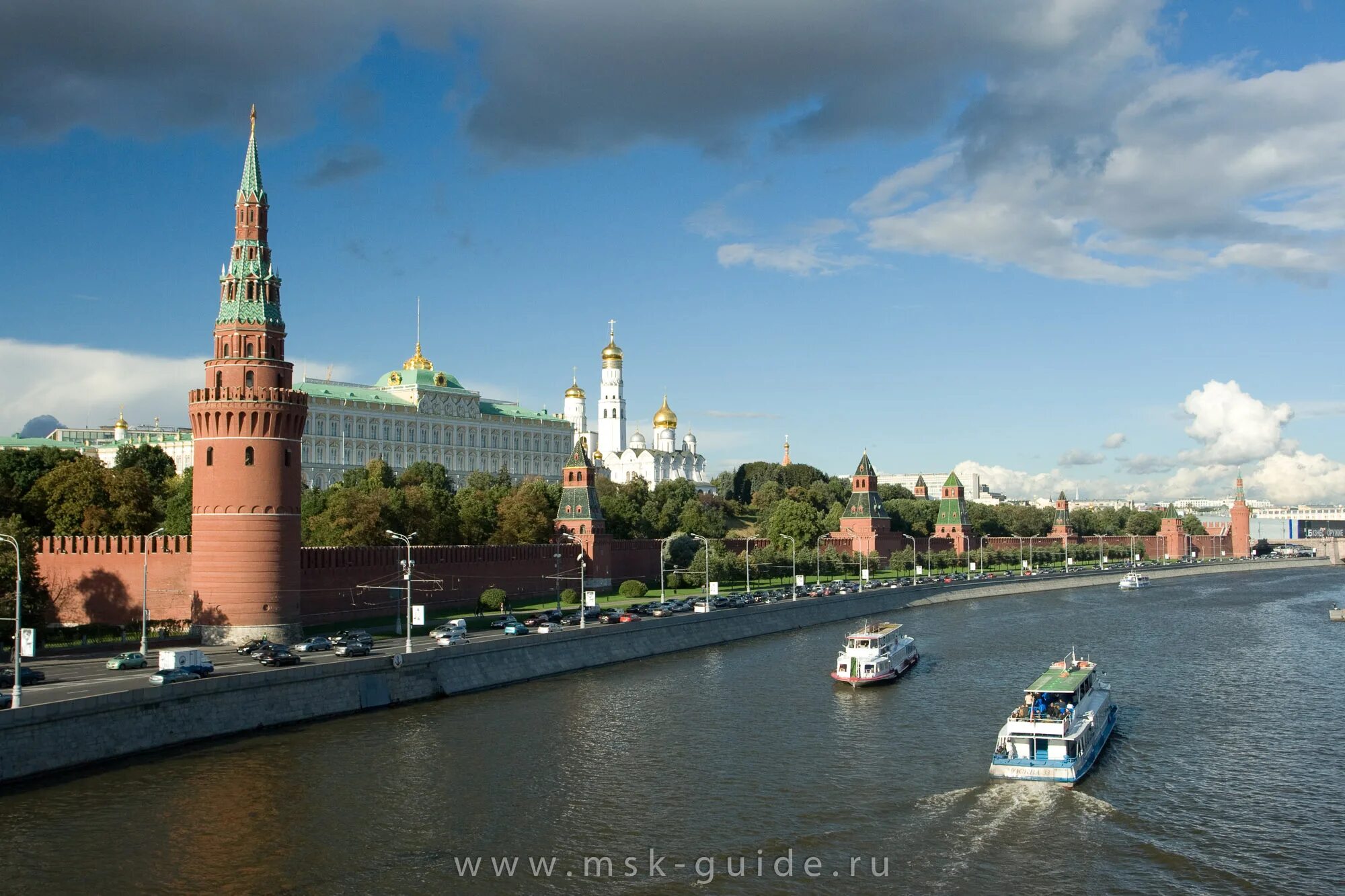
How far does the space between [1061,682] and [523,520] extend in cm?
5137

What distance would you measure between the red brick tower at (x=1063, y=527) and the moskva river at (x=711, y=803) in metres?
121

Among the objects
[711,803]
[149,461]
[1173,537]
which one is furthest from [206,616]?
[1173,537]

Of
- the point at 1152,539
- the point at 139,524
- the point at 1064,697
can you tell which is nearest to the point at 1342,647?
the point at 1064,697

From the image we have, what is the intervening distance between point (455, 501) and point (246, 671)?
4838 centimetres

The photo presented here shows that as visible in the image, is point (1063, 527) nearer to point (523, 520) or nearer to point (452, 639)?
point (523, 520)

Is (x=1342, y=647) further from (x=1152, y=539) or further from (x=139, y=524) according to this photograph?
(x=1152, y=539)

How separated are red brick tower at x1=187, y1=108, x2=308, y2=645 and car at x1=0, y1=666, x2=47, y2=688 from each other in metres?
12.2

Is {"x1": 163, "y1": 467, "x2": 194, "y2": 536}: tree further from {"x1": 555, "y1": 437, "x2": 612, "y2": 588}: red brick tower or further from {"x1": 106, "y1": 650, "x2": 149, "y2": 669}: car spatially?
{"x1": 555, "y1": 437, "x2": 612, "y2": 588}: red brick tower

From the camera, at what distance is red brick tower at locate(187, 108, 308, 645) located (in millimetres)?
54500

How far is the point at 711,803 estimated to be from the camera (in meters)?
32.4

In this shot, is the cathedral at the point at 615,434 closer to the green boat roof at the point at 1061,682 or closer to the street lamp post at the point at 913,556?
the street lamp post at the point at 913,556

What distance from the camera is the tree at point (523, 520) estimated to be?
284ft

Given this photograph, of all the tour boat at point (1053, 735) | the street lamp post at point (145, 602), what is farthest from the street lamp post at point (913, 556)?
the tour boat at point (1053, 735)

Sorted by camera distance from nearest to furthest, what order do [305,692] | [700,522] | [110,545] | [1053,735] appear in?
[1053,735] < [305,692] < [110,545] < [700,522]
